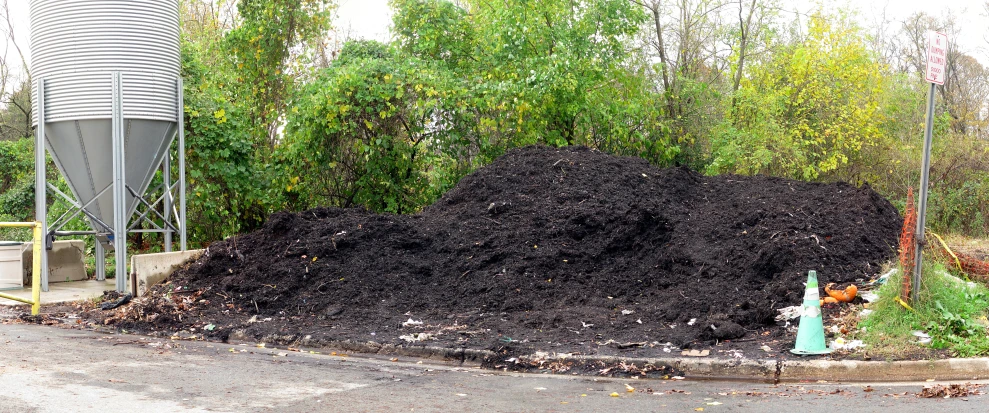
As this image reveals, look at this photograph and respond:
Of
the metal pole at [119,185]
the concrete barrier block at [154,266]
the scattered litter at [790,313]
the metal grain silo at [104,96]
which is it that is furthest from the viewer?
the metal grain silo at [104,96]

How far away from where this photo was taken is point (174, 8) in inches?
535

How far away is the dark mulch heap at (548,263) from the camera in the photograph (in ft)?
29.5

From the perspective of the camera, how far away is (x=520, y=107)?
15.3m

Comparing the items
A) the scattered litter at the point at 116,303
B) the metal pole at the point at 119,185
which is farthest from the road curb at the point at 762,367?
the metal pole at the point at 119,185

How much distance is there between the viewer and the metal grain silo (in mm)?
12703

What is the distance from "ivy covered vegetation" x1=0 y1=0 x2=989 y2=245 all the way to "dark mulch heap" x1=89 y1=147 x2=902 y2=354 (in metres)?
3.11

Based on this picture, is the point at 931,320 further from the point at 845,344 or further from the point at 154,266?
the point at 154,266

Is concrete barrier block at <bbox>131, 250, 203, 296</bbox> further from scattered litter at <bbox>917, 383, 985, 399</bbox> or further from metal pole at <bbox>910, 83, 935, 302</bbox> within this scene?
scattered litter at <bbox>917, 383, 985, 399</bbox>

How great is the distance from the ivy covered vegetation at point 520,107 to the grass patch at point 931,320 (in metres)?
8.57

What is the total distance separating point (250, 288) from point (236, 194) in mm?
6221

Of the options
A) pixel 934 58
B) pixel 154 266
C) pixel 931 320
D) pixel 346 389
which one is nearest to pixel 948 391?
pixel 931 320

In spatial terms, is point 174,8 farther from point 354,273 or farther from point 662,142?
point 662,142

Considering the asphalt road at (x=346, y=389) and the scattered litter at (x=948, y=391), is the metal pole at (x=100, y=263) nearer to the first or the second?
the asphalt road at (x=346, y=389)

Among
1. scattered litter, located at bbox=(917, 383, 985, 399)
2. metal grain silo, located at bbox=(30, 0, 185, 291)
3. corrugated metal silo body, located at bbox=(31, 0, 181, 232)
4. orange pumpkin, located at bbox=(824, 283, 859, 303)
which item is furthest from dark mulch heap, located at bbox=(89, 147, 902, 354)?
corrugated metal silo body, located at bbox=(31, 0, 181, 232)
